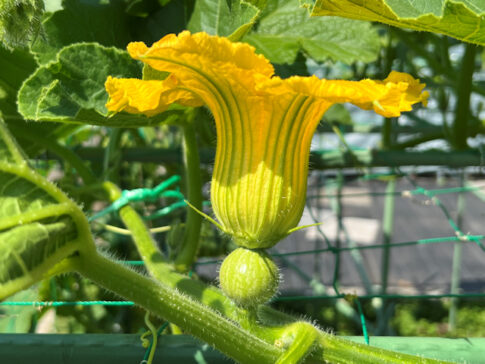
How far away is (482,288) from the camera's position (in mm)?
4688

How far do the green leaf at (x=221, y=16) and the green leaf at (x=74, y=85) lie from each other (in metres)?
0.15

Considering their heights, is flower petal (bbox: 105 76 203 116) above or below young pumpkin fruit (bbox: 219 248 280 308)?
above

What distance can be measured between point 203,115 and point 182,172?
0.35 m

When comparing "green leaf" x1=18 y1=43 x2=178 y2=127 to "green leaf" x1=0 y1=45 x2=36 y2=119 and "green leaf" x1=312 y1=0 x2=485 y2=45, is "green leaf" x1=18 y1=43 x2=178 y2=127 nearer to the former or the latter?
"green leaf" x1=0 y1=45 x2=36 y2=119

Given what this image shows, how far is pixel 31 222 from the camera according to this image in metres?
0.61

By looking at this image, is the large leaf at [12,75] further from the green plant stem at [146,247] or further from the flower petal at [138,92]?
the flower petal at [138,92]

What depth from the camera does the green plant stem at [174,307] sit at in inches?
26.5

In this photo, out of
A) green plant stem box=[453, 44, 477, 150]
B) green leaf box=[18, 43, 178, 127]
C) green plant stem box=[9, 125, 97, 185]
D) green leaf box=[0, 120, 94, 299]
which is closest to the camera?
green leaf box=[0, 120, 94, 299]

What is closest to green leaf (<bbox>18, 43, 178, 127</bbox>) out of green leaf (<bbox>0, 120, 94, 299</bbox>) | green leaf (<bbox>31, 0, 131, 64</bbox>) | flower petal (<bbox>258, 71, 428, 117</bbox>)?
green leaf (<bbox>31, 0, 131, 64</bbox>)

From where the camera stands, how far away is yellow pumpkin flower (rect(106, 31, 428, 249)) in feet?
2.02

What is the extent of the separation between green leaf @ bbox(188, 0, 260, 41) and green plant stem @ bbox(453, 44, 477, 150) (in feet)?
2.80

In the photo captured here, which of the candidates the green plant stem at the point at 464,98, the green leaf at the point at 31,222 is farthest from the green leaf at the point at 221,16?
the green plant stem at the point at 464,98

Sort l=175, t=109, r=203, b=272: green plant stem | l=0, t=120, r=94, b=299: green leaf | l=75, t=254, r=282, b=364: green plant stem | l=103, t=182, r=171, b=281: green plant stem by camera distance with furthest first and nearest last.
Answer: l=175, t=109, r=203, b=272: green plant stem
l=103, t=182, r=171, b=281: green plant stem
l=75, t=254, r=282, b=364: green plant stem
l=0, t=120, r=94, b=299: green leaf

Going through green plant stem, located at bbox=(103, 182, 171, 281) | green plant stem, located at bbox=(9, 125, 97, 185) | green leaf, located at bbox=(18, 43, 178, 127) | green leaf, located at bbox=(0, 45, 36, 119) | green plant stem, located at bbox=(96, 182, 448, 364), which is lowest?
green plant stem, located at bbox=(96, 182, 448, 364)
